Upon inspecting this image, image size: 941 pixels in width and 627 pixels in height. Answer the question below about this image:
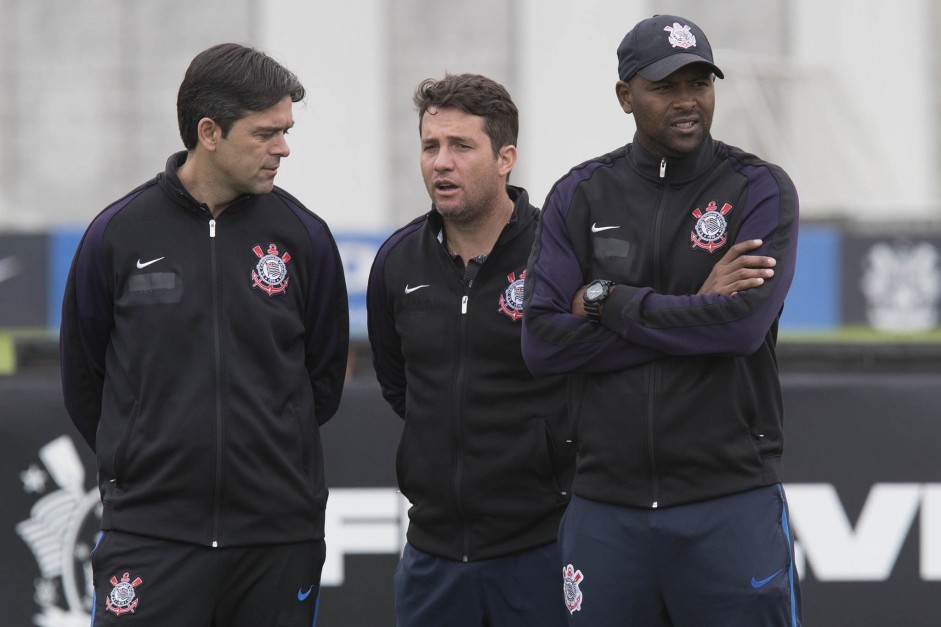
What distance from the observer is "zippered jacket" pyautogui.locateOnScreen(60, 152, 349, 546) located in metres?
3.08

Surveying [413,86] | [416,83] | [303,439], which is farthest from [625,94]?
[416,83]

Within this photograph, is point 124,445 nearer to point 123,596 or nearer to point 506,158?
point 123,596

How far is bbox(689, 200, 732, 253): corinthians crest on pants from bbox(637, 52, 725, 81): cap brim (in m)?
0.34

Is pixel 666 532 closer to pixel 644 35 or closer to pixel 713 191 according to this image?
pixel 713 191

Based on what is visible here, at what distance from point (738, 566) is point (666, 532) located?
7.1 inches

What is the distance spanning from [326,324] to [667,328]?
0.99 metres

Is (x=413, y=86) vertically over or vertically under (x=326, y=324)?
over

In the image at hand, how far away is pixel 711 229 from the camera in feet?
9.95

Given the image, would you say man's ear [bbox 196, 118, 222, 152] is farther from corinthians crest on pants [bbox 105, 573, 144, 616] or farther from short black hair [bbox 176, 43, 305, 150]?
corinthians crest on pants [bbox 105, 573, 144, 616]

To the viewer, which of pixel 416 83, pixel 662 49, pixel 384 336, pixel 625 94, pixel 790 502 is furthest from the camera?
pixel 416 83

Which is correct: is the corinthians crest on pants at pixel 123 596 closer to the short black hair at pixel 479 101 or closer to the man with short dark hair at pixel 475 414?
the man with short dark hair at pixel 475 414

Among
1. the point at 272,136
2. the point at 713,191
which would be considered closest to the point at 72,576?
the point at 272,136

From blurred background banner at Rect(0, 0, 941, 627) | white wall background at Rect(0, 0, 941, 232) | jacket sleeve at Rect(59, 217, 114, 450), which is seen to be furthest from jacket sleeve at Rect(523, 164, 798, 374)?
white wall background at Rect(0, 0, 941, 232)

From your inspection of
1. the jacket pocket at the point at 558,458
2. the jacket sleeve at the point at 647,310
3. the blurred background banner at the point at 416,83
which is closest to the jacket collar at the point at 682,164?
the jacket sleeve at the point at 647,310
